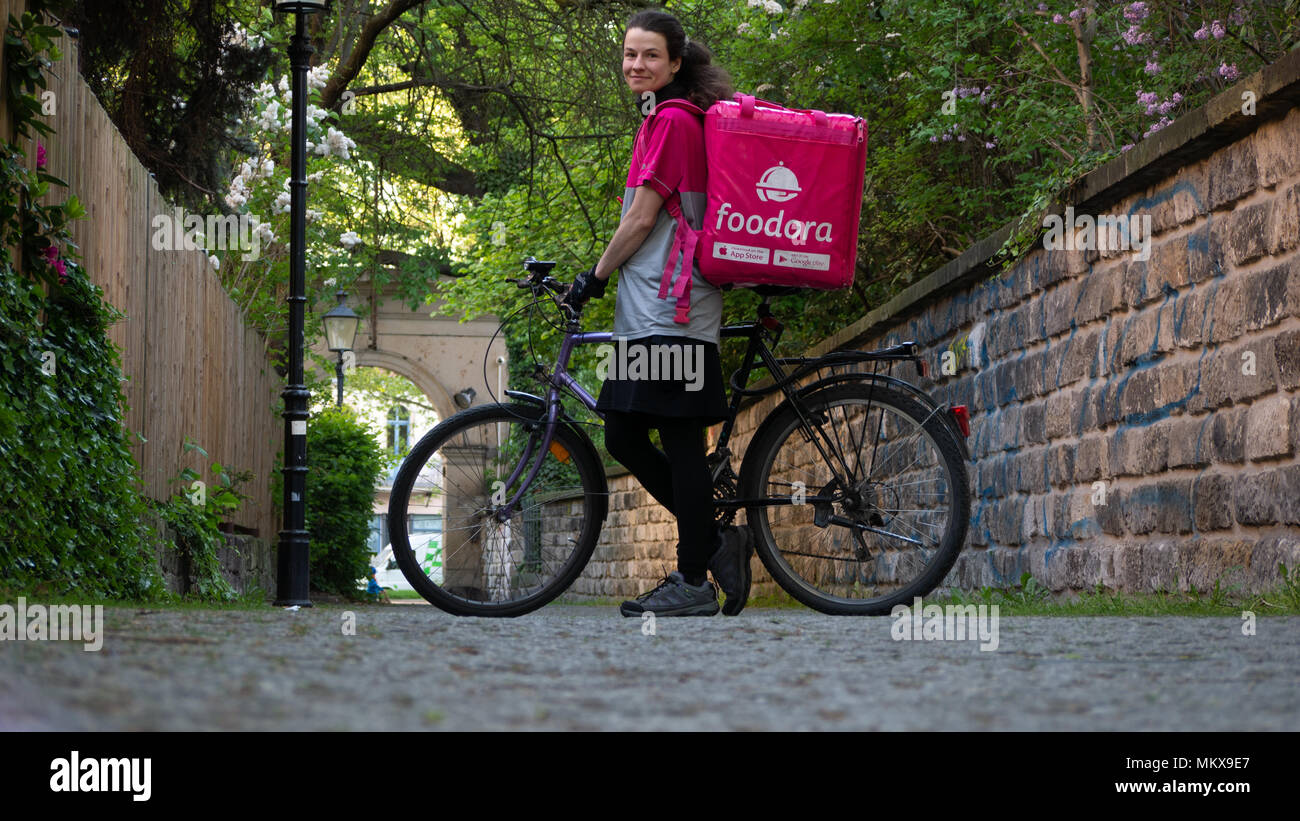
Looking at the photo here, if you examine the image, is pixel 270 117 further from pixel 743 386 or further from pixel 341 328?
pixel 743 386

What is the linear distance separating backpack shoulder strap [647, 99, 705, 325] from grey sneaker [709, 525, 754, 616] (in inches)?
28.0

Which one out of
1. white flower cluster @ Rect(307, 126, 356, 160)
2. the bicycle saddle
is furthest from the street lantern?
white flower cluster @ Rect(307, 126, 356, 160)

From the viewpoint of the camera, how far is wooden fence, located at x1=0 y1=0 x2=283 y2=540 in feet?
17.0

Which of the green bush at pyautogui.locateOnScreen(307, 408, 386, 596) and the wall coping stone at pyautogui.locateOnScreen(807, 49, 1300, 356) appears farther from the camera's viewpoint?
the green bush at pyautogui.locateOnScreen(307, 408, 386, 596)

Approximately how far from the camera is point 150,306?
20.6ft

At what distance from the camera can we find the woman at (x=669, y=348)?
13.4 ft

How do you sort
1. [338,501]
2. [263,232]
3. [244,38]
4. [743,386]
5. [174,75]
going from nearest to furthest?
[743,386]
[174,75]
[244,38]
[263,232]
[338,501]

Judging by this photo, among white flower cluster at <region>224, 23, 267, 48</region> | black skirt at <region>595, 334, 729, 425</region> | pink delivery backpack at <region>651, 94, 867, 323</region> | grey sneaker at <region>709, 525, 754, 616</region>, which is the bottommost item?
grey sneaker at <region>709, 525, 754, 616</region>

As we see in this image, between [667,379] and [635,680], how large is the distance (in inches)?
75.6

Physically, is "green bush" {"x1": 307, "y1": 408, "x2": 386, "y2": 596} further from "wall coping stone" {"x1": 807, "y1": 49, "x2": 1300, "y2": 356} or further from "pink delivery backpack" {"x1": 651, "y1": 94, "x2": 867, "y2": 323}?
"pink delivery backpack" {"x1": 651, "y1": 94, "x2": 867, "y2": 323}

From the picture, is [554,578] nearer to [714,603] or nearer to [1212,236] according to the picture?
[714,603]

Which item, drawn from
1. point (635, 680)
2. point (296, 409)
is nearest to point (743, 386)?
point (635, 680)
